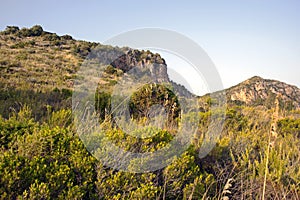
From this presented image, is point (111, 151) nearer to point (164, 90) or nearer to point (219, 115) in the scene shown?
point (219, 115)

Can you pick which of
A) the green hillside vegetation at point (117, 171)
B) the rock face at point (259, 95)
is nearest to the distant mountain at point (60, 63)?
the rock face at point (259, 95)

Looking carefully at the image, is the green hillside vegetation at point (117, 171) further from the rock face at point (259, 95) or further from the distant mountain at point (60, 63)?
the rock face at point (259, 95)

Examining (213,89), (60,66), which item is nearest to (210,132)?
(213,89)

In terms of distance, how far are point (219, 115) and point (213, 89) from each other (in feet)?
7.60

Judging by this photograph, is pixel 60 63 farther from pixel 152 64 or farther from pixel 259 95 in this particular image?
pixel 259 95

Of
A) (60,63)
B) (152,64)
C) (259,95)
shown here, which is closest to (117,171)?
(152,64)

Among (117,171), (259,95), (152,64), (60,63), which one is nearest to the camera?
(117,171)

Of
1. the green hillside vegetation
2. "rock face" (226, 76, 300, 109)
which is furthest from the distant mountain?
the green hillside vegetation

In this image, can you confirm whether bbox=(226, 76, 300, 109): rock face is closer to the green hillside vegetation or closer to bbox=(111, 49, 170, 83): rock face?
bbox=(111, 49, 170, 83): rock face

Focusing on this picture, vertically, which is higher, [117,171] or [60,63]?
[60,63]

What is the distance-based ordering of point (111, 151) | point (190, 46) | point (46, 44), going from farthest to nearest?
point (46, 44), point (190, 46), point (111, 151)

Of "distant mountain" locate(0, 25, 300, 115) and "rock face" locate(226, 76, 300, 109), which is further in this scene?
"distant mountain" locate(0, 25, 300, 115)

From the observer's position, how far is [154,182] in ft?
12.5

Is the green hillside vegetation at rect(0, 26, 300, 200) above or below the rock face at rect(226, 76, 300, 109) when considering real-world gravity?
below
